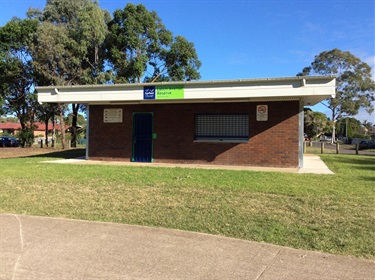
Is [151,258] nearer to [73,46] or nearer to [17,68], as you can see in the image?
[73,46]

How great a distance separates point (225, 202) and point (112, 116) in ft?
31.5

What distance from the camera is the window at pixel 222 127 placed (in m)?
13.7

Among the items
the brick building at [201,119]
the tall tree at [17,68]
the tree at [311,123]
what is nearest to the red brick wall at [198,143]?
the brick building at [201,119]

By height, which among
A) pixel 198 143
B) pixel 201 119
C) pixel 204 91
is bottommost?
pixel 198 143

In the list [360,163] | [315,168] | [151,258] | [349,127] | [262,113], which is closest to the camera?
[151,258]

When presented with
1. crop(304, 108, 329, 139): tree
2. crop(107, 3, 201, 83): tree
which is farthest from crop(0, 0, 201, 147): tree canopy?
crop(304, 108, 329, 139): tree

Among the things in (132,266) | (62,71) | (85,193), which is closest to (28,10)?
(62,71)

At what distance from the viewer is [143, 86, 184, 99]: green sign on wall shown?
512 inches

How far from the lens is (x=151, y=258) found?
4305 millimetres

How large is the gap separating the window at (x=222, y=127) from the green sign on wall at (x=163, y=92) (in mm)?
1618

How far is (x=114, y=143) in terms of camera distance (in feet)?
50.4

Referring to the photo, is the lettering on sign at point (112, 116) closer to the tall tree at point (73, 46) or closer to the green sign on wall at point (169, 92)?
the green sign on wall at point (169, 92)

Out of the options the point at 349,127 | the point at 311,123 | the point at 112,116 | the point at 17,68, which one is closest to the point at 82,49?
the point at 17,68

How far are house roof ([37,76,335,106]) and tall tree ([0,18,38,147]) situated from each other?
1862 cm
